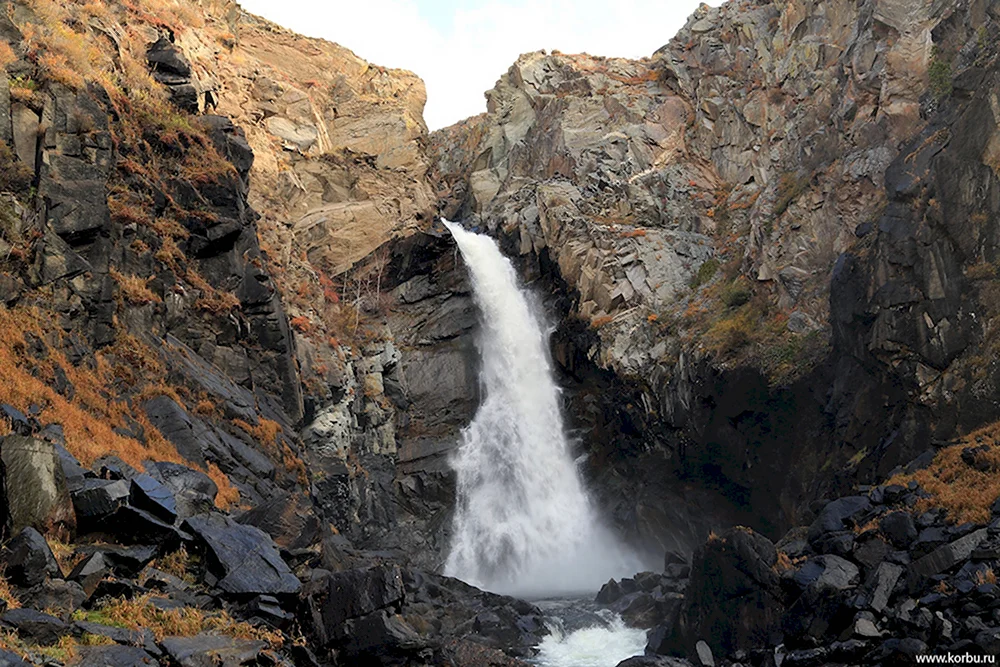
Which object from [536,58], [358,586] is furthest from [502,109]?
[358,586]

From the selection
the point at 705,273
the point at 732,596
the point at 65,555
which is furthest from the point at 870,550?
the point at 705,273

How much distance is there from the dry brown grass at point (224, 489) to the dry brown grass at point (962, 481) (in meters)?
16.4

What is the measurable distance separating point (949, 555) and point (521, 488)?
79.0 feet

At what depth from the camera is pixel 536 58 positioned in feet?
183

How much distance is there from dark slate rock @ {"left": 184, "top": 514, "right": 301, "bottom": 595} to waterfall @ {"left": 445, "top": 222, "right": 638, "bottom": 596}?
73.9ft

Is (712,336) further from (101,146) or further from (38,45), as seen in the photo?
(38,45)

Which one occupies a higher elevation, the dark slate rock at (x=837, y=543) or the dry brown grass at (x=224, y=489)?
the dry brown grass at (x=224, y=489)

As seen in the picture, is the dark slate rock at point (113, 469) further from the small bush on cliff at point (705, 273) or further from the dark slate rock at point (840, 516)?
the small bush on cliff at point (705, 273)

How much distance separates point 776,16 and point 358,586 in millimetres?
42018

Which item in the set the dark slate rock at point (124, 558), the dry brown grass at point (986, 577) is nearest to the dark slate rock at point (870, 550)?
the dry brown grass at point (986, 577)

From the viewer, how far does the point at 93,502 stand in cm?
1060

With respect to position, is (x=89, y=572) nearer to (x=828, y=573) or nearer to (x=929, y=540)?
(x=828, y=573)

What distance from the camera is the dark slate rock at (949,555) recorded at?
1424cm

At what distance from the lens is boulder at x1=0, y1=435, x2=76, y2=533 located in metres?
9.65
